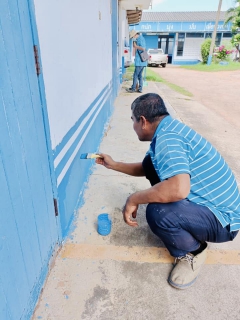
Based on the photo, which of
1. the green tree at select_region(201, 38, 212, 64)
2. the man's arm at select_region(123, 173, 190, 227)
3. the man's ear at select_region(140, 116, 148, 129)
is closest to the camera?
the man's arm at select_region(123, 173, 190, 227)

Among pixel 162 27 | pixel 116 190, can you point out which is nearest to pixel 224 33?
pixel 162 27

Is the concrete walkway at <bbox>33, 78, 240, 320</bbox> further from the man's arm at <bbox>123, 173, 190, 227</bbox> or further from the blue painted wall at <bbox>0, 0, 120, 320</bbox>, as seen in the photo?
the man's arm at <bbox>123, 173, 190, 227</bbox>

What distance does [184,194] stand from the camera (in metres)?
1.44

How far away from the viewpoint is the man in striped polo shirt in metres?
1.49

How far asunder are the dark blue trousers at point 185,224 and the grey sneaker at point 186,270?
88mm

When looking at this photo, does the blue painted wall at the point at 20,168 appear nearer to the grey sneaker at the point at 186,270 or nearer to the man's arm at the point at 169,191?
the man's arm at the point at 169,191

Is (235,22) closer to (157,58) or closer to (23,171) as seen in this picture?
(157,58)

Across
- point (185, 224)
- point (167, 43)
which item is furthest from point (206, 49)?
point (185, 224)

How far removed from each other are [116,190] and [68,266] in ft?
3.66

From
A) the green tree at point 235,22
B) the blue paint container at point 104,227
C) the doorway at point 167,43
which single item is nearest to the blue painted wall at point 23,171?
the blue paint container at point 104,227

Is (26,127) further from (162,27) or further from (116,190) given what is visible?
(162,27)

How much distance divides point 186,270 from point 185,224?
35 centimetres

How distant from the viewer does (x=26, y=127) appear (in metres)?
1.29

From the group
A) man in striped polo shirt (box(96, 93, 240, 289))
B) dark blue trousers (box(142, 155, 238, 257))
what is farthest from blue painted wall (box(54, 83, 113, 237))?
dark blue trousers (box(142, 155, 238, 257))
